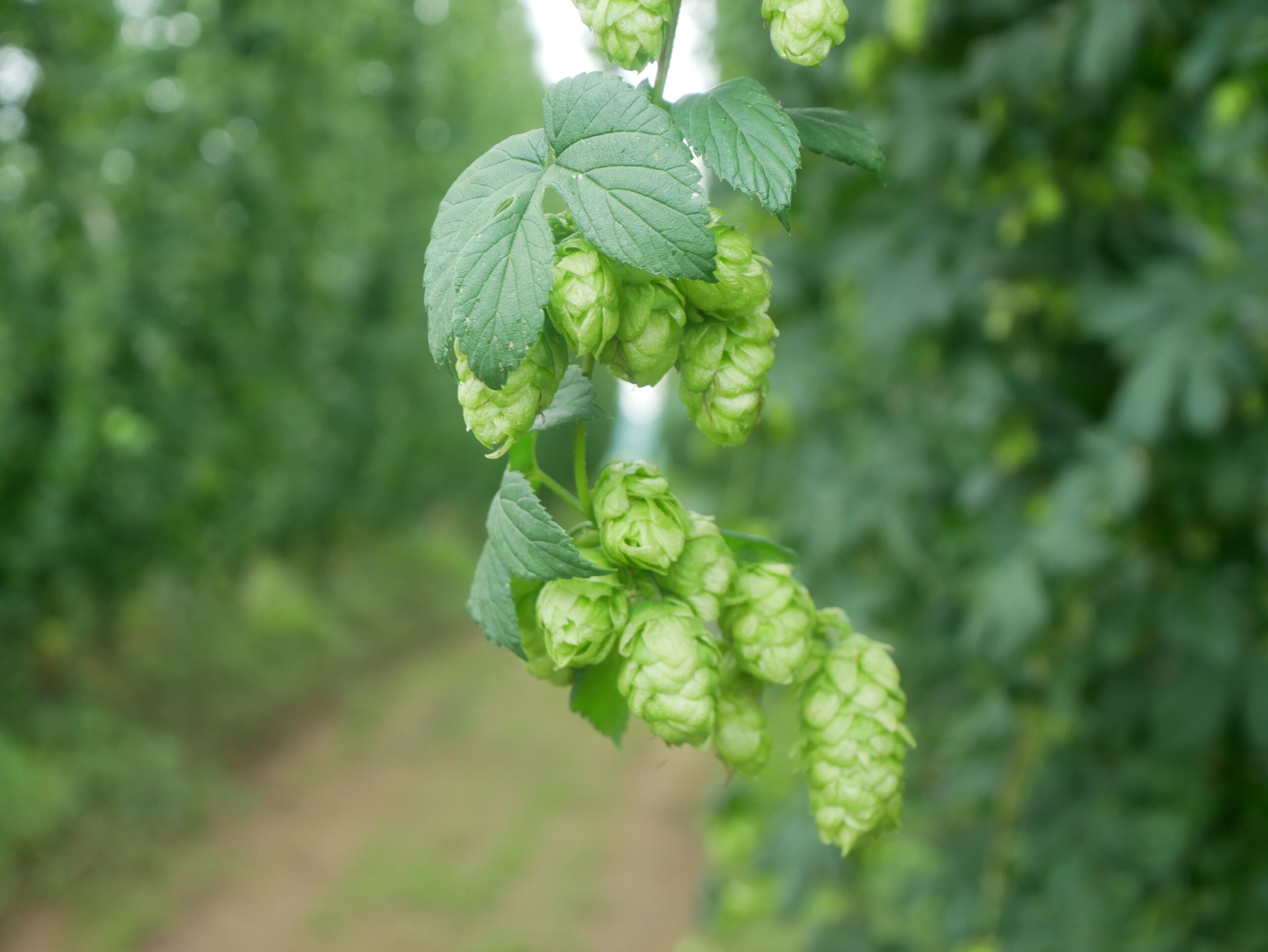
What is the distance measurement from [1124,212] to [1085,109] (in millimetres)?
254

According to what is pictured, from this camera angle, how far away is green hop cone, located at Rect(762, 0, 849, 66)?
1.94 ft

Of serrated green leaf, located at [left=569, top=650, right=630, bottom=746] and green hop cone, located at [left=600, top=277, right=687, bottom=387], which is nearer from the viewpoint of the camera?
green hop cone, located at [left=600, top=277, right=687, bottom=387]

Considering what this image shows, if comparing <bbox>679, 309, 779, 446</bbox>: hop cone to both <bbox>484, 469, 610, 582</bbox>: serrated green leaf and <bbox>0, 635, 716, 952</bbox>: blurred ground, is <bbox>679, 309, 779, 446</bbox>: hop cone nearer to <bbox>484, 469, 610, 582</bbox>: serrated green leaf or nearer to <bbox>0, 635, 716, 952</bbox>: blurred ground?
<bbox>484, 469, 610, 582</bbox>: serrated green leaf

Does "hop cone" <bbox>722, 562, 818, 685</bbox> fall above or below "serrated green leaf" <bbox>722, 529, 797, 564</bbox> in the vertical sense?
below

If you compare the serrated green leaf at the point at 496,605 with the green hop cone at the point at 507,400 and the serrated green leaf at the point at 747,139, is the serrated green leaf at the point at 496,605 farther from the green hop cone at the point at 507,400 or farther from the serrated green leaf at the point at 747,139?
the serrated green leaf at the point at 747,139

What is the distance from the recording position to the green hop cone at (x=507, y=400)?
23.0 inches

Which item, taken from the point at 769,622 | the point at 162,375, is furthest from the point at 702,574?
the point at 162,375

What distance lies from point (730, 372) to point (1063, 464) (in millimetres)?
1555

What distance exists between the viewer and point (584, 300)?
1.85ft

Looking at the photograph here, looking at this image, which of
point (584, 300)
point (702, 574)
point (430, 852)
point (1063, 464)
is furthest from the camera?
point (430, 852)

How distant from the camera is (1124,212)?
2.03 m

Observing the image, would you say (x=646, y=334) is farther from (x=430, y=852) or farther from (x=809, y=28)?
(x=430, y=852)

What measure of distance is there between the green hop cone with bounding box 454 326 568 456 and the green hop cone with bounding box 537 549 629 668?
102mm

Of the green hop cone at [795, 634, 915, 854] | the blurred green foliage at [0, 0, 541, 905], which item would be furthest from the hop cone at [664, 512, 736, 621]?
the blurred green foliage at [0, 0, 541, 905]
